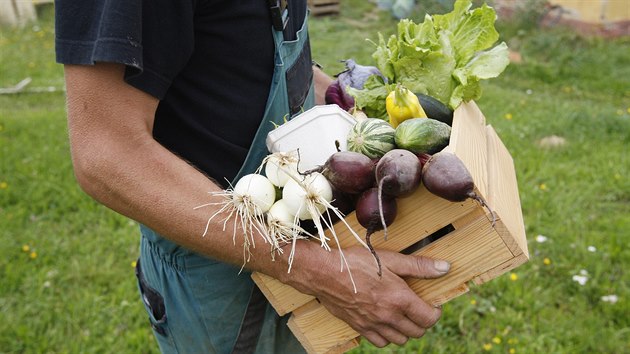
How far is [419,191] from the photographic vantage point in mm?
1539

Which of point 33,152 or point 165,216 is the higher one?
point 165,216

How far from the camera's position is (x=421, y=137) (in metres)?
1.57

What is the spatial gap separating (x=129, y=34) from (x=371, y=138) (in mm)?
637

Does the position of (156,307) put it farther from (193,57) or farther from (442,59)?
(442,59)

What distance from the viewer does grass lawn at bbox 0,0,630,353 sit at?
329 cm

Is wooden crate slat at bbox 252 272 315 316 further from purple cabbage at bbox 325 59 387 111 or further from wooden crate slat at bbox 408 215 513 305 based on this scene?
purple cabbage at bbox 325 59 387 111

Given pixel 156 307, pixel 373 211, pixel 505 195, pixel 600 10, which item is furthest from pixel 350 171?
pixel 600 10

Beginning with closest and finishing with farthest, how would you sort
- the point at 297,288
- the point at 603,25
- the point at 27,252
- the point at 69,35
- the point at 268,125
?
the point at 69,35, the point at 297,288, the point at 268,125, the point at 27,252, the point at 603,25

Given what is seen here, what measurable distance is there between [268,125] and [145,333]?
203 cm

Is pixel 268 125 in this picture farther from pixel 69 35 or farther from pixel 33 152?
pixel 33 152

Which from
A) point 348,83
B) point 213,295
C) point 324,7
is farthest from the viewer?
point 324,7

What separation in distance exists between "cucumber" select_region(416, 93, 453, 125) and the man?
1.21 ft

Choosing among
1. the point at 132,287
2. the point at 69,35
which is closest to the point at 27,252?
the point at 132,287

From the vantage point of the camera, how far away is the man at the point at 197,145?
140cm
